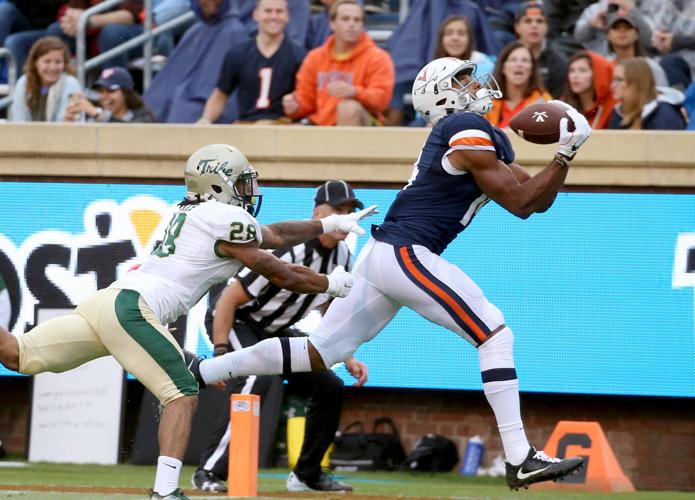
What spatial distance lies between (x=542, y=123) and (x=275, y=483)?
3123 mm

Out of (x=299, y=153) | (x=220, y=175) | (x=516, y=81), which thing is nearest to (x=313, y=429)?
(x=220, y=175)

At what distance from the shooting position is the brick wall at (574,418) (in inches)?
384

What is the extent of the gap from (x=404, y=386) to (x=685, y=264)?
7.06 ft

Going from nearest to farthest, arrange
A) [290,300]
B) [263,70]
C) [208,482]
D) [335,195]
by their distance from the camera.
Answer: [208,482] → [335,195] → [290,300] → [263,70]

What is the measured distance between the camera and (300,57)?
10930 mm

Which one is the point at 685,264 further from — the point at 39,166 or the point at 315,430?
the point at 39,166

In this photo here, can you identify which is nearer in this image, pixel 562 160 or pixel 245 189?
pixel 562 160

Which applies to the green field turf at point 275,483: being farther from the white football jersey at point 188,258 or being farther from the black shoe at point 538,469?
the black shoe at point 538,469

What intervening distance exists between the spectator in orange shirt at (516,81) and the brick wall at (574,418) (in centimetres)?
207

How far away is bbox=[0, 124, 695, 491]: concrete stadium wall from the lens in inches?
384

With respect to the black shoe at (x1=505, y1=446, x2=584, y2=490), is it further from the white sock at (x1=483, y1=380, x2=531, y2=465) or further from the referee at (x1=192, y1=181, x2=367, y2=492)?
the referee at (x1=192, y1=181, x2=367, y2=492)

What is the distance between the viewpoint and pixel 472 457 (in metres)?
9.83

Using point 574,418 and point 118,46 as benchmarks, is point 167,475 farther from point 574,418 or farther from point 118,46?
point 118,46

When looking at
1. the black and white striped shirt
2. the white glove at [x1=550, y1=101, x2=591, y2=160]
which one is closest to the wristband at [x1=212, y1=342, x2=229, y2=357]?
the black and white striped shirt
